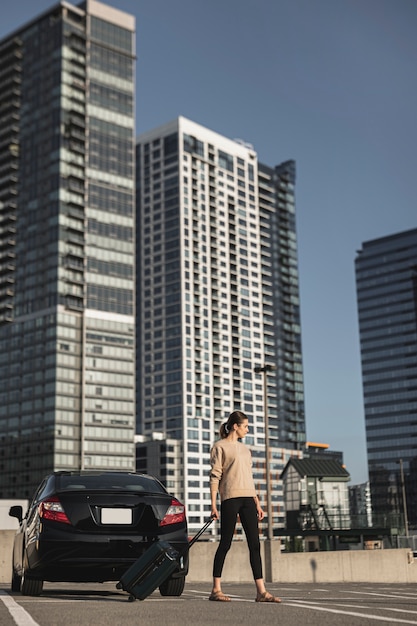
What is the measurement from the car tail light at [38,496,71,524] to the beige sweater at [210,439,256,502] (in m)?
1.43

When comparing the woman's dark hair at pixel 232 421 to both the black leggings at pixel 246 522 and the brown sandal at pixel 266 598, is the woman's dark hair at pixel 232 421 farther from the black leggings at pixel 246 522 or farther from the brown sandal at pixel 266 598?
the brown sandal at pixel 266 598

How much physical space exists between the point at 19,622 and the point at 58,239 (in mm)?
127103

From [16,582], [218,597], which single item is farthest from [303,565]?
[218,597]

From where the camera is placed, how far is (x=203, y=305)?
16525 cm

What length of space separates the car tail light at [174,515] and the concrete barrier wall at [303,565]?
28.8 feet

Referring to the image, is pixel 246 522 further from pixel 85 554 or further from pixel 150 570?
pixel 85 554

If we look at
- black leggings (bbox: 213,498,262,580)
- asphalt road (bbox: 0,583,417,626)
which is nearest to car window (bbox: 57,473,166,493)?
black leggings (bbox: 213,498,262,580)

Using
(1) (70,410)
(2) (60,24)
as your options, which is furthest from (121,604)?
(2) (60,24)

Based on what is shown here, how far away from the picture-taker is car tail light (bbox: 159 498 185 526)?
834 cm

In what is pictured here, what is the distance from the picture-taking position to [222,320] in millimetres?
168500

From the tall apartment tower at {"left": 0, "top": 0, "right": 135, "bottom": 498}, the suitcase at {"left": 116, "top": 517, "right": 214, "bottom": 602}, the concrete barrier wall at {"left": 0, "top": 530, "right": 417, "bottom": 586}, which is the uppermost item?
the tall apartment tower at {"left": 0, "top": 0, "right": 135, "bottom": 498}

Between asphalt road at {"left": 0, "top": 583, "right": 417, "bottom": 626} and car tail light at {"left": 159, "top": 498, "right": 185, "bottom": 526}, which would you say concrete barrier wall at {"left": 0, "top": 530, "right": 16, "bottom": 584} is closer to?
asphalt road at {"left": 0, "top": 583, "right": 417, "bottom": 626}

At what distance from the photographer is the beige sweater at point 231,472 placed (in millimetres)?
8258

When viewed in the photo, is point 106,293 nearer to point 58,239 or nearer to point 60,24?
point 58,239
